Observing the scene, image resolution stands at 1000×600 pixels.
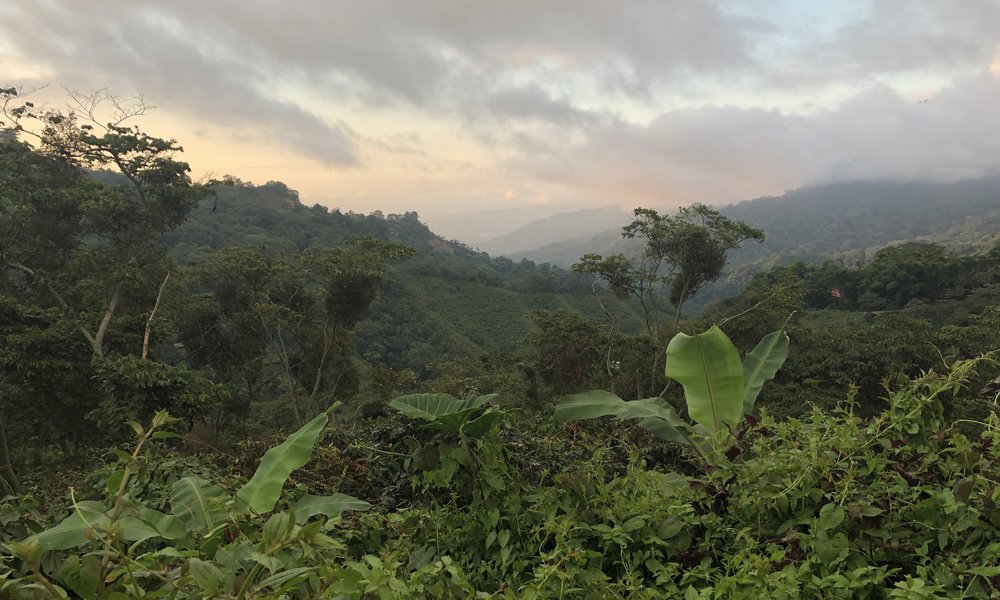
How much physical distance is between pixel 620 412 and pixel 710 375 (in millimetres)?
529

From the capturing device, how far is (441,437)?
2.02 m

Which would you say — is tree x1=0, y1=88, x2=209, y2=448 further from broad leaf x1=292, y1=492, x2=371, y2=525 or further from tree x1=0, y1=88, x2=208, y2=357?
broad leaf x1=292, y1=492, x2=371, y2=525

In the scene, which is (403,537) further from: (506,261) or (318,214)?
(506,261)

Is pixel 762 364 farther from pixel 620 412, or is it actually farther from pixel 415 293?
pixel 415 293

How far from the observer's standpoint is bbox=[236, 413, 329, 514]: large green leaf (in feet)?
5.51

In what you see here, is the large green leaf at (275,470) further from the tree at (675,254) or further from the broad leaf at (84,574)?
the tree at (675,254)

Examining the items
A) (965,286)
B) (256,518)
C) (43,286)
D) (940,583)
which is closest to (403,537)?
(256,518)

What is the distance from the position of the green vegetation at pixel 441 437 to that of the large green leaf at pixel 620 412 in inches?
0.6

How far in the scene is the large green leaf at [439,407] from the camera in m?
1.87

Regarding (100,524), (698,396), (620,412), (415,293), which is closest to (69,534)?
(100,524)

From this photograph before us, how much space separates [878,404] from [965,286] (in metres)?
20.2

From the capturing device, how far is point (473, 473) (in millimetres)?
1884

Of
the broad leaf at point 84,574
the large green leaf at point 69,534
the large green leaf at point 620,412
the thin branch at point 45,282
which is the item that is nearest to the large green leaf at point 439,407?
the large green leaf at point 620,412

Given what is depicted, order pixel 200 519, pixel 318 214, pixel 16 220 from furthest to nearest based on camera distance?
pixel 318 214, pixel 16 220, pixel 200 519
